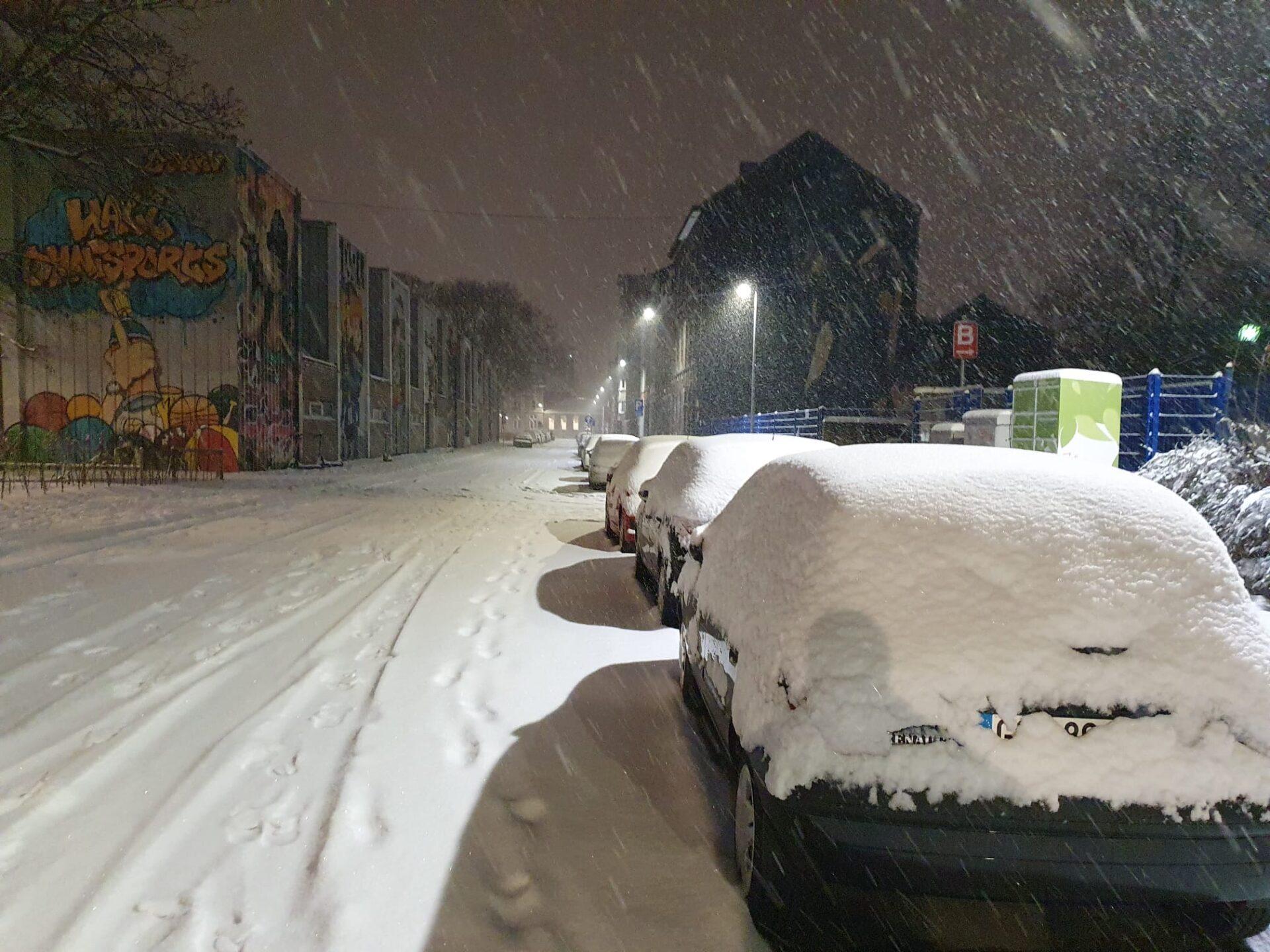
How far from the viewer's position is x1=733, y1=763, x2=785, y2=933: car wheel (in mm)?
2846

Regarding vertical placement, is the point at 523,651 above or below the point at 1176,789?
below

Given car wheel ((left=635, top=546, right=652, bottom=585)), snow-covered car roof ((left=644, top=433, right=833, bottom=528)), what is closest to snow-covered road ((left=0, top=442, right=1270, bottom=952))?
car wheel ((left=635, top=546, right=652, bottom=585))

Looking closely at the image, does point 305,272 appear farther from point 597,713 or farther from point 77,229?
point 597,713

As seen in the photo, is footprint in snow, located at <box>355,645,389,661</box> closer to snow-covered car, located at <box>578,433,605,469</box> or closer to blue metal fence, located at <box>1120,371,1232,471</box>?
blue metal fence, located at <box>1120,371,1232,471</box>

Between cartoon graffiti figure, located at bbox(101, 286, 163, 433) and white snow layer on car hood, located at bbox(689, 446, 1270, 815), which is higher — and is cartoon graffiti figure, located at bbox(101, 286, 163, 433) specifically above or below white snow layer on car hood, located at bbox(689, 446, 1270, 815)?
above

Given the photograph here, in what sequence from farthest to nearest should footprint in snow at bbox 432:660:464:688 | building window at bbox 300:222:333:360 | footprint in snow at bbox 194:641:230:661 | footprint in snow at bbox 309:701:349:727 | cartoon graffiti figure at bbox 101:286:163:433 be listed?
building window at bbox 300:222:333:360 < cartoon graffiti figure at bbox 101:286:163:433 < footprint in snow at bbox 194:641:230:661 < footprint in snow at bbox 432:660:464:688 < footprint in snow at bbox 309:701:349:727

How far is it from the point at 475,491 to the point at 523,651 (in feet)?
48.1

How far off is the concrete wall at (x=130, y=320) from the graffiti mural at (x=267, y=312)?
106 millimetres

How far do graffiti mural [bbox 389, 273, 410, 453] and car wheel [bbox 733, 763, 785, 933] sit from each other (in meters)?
41.6

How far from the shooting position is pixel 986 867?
249 centimetres

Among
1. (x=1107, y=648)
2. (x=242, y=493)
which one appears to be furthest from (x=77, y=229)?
(x=1107, y=648)

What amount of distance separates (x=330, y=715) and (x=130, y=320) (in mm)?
24119

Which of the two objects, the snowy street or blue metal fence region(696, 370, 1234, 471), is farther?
blue metal fence region(696, 370, 1234, 471)

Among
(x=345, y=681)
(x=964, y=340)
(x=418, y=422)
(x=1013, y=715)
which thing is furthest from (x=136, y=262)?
(x=1013, y=715)
